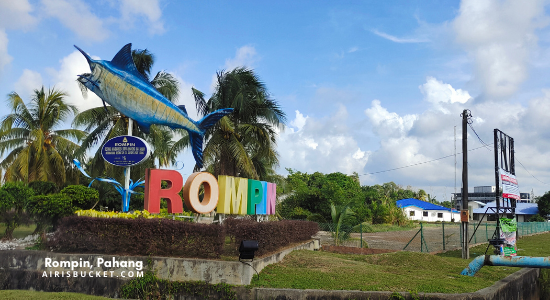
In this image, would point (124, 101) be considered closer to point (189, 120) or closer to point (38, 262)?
point (189, 120)

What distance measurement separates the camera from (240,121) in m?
21.6

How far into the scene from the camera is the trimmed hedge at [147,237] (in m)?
9.93

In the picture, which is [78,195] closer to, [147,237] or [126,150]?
[126,150]

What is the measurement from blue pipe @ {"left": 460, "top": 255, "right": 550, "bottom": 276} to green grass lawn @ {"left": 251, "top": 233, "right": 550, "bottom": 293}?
258 mm

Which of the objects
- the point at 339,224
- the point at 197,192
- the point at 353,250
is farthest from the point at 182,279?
the point at 339,224

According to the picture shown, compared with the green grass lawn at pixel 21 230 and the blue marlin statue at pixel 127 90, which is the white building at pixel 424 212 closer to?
the blue marlin statue at pixel 127 90

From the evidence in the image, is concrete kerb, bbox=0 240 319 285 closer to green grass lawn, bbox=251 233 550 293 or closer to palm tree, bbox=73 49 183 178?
green grass lawn, bbox=251 233 550 293

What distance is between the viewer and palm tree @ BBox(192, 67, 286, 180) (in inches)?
801

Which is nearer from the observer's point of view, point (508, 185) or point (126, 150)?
point (126, 150)

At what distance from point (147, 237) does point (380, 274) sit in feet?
19.0

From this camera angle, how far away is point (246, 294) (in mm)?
8945

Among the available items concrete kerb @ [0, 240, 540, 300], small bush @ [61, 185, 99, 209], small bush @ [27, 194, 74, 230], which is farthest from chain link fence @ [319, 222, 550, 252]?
small bush @ [27, 194, 74, 230]

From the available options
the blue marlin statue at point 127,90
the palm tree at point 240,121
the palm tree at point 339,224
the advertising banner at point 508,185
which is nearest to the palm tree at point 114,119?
the palm tree at point 240,121

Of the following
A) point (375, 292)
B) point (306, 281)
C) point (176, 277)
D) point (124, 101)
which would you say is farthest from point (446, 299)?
point (124, 101)
